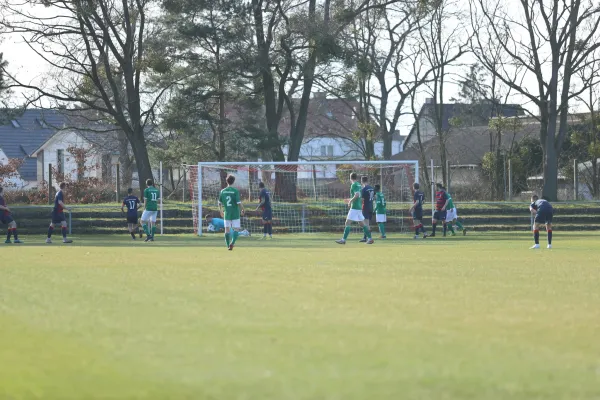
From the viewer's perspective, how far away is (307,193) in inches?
1564

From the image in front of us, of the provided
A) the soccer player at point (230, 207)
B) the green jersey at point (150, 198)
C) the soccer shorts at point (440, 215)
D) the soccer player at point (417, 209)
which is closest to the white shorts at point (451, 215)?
the soccer shorts at point (440, 215)

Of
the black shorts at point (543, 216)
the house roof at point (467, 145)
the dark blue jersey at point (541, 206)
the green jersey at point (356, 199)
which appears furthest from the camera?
the house roof at point (467, 145)

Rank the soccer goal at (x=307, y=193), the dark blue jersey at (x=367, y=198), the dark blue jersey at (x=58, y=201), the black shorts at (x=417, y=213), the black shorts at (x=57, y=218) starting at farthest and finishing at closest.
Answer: the soccer goal at (x=307, y=193), the black shorts at (x=417, y=213), the dark blue jersey at (x=367, y=198), the black shorts at (x=57, y=218), the dark blue jersey at (x=58, y=201)

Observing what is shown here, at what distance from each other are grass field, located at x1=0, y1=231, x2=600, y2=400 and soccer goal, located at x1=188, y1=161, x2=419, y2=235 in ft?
69.8

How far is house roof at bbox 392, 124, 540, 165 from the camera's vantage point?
6900cm

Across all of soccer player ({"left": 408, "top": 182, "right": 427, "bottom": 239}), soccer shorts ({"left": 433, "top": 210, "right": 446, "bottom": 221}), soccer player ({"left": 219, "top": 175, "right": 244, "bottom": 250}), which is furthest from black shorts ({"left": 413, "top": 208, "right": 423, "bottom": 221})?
soccer player ({"left": 219, "top": 175, "right": 244, "bottom": 250})

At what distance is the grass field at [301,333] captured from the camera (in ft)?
22.3

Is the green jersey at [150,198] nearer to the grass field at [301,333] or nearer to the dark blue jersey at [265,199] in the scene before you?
the dark blue jersey at [265,199]

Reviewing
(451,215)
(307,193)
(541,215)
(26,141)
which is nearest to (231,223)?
(541,215)

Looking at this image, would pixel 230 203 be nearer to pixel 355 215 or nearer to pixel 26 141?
pixel 355 215

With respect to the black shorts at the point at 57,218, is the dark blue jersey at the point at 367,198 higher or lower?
higher

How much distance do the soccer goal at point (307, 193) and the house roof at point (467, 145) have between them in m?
27.4

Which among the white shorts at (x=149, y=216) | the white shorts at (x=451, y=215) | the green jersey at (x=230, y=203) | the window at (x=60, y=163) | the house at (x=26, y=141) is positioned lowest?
the white shorts at (x=451, y=215)

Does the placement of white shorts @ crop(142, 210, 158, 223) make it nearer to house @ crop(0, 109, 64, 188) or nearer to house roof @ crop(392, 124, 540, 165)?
house roof @ crop(392, 124, 540, 165)
